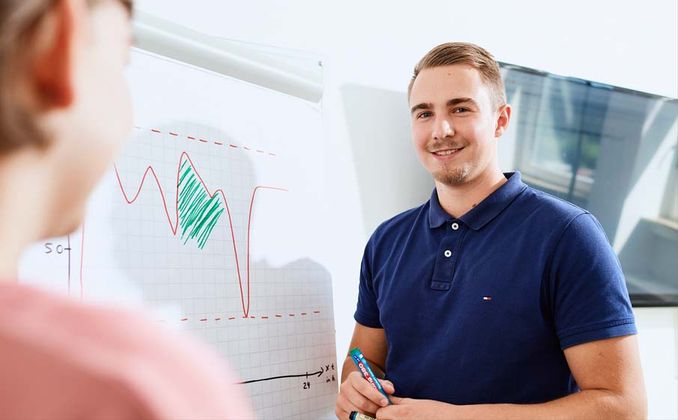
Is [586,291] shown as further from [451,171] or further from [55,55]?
[55,55]

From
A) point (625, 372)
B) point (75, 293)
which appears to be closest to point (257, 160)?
point (75, 293)

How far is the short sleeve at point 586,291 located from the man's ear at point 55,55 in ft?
3.18

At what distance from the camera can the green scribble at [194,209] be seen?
100 centimetres

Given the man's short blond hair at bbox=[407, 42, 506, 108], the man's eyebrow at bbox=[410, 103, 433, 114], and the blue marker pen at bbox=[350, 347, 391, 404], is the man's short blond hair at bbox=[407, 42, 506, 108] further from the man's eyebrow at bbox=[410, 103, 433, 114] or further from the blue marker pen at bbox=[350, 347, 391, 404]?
the blue marker pen at bbox=[350, 347, 391, 404]

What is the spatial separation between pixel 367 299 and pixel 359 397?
0.26 meters

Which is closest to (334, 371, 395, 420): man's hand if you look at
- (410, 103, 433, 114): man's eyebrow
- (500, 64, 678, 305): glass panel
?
(410, 103, 433, 114): man's eyebrow

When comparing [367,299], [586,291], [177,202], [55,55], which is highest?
[55,55]

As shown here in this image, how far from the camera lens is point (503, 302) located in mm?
1131

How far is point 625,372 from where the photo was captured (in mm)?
1037

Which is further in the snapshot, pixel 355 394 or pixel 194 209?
pixel 355 394

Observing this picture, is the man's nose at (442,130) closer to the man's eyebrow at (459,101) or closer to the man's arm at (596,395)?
the man's eyebrow at (459,101)

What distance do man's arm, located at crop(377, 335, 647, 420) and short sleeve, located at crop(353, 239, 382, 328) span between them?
0.31 m

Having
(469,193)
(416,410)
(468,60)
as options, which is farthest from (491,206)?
(416,410)

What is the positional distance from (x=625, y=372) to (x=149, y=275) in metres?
0.81
